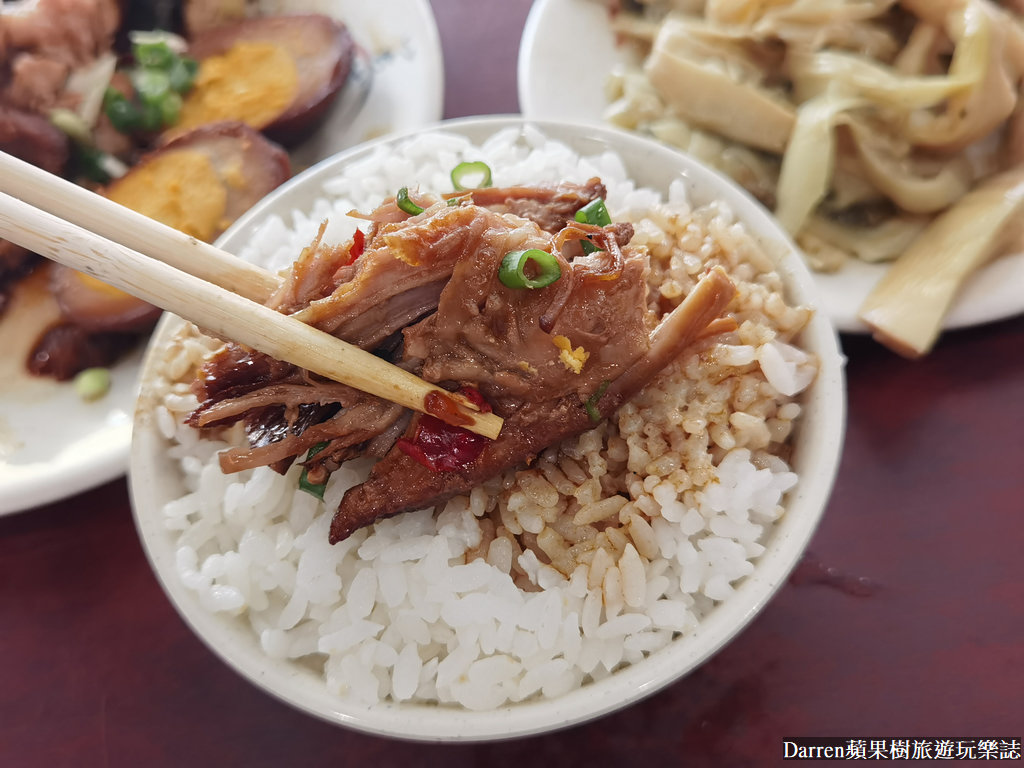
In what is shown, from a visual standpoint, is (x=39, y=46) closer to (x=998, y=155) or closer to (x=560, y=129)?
(x=560, y=129)

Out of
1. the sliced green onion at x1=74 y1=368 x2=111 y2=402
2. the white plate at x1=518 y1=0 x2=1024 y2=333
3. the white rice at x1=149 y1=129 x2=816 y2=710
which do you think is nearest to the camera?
the white rice at x1=149 y1=129 x2=816 y2=710

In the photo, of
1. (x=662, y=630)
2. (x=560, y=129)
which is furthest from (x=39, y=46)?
(x=662, y=630)

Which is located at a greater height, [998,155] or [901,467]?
[998,155]

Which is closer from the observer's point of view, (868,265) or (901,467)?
(901,467)

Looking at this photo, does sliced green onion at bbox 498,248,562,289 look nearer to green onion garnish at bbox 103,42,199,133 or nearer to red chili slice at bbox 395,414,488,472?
red chili slice at bbox 395,414,488,472

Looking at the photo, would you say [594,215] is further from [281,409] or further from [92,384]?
[92,384]

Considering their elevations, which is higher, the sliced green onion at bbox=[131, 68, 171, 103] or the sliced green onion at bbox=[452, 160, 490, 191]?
the sliced green onion at bbox=[452, 160, 490, 191]

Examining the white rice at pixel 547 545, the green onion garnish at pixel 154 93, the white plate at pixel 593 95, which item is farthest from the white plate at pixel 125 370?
the white rice at pixel 547 545

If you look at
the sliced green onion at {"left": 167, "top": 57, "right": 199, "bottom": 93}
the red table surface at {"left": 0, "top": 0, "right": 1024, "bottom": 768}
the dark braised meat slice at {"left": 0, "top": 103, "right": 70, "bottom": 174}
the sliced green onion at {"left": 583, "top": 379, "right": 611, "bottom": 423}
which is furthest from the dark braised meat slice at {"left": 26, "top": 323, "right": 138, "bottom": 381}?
the sliced green onion at {"left": 583, "top": 379, "right": 611, "bottom": 423}
